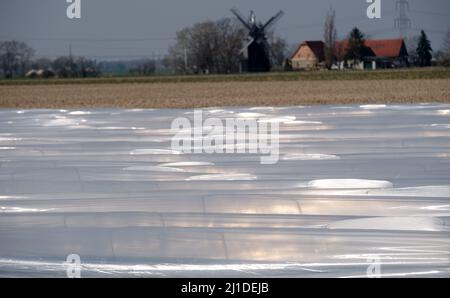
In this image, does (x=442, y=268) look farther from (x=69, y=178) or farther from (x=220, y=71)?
(x=220, y=71)

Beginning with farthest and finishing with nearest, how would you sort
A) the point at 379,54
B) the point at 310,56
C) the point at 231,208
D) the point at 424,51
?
the point at 310,56, the point at 379,54, the point at 424,51, the point at 231,208

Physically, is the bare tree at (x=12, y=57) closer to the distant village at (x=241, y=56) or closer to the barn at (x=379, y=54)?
the distant village at (x=241, y=56)

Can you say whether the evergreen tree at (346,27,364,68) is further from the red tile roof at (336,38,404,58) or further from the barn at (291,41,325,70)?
the barn at (291,41,325,70)

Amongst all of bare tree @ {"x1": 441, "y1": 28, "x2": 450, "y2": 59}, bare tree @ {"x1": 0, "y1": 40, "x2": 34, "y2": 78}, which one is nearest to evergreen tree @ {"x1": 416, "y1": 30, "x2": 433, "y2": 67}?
bare tree @ {"x1": 441, "y1": 28, "x2": 450, "y2": 59}

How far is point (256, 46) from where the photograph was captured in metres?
53.8

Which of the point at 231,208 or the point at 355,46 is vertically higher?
the point at 355,46

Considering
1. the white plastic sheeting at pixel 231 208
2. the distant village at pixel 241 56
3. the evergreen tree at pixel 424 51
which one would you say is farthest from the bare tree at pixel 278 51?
the white plastic sheeting at pixel 231 208

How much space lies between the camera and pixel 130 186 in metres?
5.53

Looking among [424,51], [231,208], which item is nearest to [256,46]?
[424,51]

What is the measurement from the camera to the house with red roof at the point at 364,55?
150 ft

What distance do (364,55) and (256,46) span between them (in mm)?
9495

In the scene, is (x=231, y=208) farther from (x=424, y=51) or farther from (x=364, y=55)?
(x=364, y=55)

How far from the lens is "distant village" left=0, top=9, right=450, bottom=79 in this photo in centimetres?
4734
